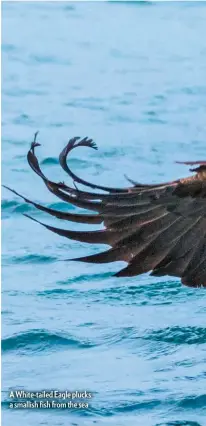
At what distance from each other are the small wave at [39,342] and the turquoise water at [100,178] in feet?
0.04

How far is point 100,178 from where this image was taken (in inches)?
427

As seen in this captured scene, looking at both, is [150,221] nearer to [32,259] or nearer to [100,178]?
[32,259]

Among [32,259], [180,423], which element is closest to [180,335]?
[180,423]

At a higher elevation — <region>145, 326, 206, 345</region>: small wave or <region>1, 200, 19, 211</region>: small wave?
<region>1, 200, 19, 211</region>: small wave

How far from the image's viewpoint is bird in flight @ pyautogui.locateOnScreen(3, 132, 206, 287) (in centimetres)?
470

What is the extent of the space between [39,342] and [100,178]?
3589 millimetres

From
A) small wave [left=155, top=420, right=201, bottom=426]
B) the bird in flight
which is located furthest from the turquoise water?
the bird in flight

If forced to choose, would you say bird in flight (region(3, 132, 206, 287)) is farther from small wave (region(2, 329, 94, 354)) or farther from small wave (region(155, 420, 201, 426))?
small wave (region(2, 329, 94, 354))

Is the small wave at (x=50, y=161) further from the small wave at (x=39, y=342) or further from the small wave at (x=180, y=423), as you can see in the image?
the small wave at (x=180, y=423)

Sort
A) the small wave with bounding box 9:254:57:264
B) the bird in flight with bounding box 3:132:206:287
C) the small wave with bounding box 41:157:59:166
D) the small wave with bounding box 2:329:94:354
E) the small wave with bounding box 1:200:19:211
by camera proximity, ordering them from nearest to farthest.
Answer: the bird in flight with bounding box 3:132:206:287 < the small wave with bounding box 2:329:94:354 < the small wave with bounding box 9:254:57:264 < the small wave with bounding box 1:200:19:211 < the small wave with bounding box 41:157:59:166

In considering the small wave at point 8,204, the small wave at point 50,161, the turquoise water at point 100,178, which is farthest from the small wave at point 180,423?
the small wave at point 50,161

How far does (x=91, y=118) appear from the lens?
12.6 metres

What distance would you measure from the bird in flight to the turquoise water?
64.0 inches

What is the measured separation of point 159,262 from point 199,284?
6.8 inches
